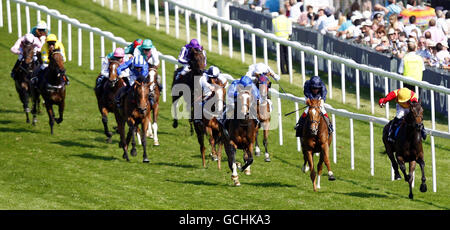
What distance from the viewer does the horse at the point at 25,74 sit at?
2122 centimetres

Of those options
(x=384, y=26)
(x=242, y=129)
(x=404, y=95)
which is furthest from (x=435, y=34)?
(x=242, y=129)

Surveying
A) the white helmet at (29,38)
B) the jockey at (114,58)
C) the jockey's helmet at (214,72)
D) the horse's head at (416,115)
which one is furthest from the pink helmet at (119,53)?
the horse's head at (416,115)

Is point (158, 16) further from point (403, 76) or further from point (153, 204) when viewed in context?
point (153, 204)

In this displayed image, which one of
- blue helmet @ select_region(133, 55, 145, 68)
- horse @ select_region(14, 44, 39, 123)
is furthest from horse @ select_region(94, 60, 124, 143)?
horse @ select_region(14, 44, 39, 123)

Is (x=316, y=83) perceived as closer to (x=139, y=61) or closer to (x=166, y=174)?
(x=166, y=174)

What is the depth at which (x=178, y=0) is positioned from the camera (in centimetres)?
2791

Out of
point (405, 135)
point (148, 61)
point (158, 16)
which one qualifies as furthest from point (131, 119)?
point (158, 16)

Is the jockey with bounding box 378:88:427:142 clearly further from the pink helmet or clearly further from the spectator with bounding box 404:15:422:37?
the spectator with bounding box 404:15:422:37

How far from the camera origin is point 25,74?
848 inches

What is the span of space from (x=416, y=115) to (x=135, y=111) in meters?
4.72

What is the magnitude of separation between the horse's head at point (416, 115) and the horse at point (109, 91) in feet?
18.0
